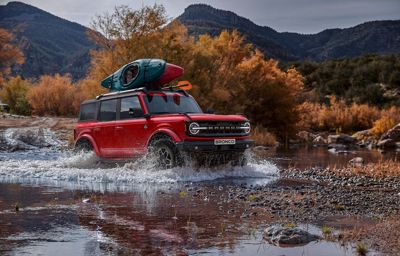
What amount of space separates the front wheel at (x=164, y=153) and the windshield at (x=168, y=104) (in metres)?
0.94

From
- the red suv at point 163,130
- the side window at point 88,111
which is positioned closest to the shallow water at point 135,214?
the red suv at point 163,130

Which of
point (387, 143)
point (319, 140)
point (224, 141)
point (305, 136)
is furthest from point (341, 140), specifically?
point (224, 141)

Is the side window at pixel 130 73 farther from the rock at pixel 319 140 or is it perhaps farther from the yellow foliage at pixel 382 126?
the yellow foliage at pixel 382 126

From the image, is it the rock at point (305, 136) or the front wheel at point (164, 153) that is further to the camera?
the rock at point (305, 136)

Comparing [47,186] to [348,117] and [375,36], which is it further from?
[375,36]

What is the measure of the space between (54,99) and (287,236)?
32.6 metres

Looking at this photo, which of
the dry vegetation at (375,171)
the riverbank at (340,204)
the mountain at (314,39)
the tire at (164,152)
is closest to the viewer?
the riverbank at (340,204)

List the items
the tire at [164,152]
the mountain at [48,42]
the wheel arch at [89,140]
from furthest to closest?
1. the mountain at [48,42]
2. the wheel arch at [89,140]
3. the tire at [164,152]

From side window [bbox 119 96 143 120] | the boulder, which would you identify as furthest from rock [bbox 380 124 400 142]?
side window [bbox 119 96 143 120]

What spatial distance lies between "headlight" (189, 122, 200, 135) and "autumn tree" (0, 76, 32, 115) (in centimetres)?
2731

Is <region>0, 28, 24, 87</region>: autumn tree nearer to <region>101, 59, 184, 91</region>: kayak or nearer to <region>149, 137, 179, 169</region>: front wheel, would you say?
<region>101, 59, 184, 91</region>: kayak

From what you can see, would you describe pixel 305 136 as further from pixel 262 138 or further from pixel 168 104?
pixel 168 104

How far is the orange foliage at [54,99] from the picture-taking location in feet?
120

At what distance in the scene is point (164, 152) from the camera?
12.4 m
